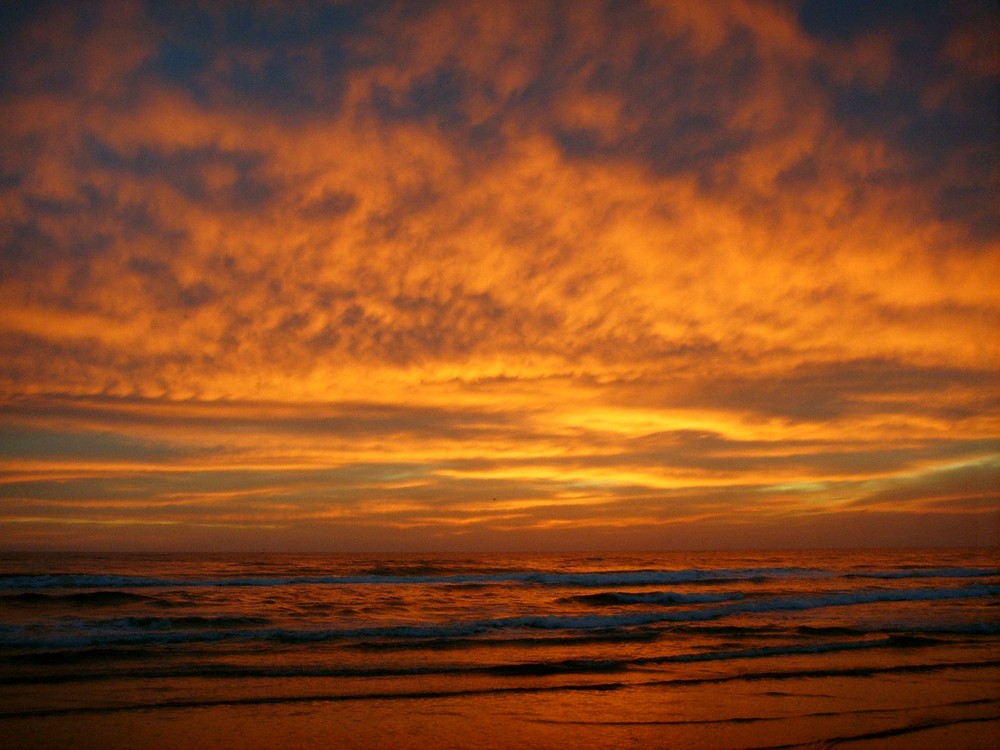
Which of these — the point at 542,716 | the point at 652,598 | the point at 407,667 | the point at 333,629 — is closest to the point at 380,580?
the point at 652,598

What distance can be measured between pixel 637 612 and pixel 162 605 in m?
14.9

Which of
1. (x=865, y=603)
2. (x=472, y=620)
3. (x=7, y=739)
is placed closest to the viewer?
(x=7, y=739)

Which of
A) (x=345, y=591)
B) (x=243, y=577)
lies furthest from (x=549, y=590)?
(x=243, y=577)

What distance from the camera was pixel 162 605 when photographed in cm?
2273

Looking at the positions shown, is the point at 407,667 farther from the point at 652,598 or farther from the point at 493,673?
the point at 652,598

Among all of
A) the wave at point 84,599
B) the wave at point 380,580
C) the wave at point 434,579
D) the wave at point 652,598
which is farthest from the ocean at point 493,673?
the wave at point 434,579

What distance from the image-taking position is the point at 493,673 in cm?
1235

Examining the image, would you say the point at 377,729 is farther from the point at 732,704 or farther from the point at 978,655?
the point at 978,655

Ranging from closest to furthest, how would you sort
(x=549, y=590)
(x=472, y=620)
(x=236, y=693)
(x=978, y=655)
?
(x=236, y=693) → (x=978, y=655) → (x=472, y=620) → (x=549, y=590)

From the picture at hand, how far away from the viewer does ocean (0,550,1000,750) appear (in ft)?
28.1

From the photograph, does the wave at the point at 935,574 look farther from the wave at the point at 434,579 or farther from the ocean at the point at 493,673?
the ocean at the point at 493,673

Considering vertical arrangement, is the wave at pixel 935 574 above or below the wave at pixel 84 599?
below

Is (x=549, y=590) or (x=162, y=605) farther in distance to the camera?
(x=549, y=590)

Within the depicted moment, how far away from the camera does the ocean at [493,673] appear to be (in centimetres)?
856
